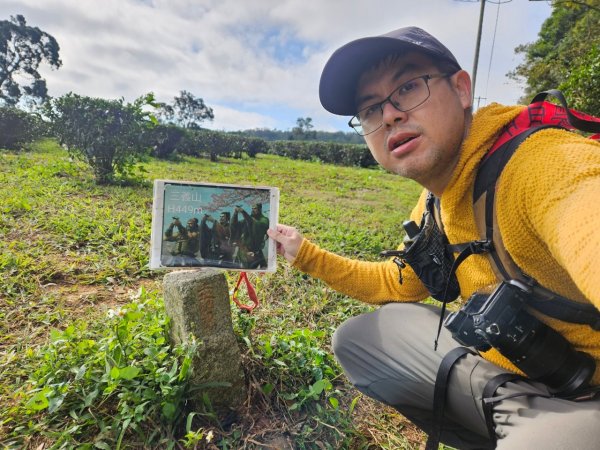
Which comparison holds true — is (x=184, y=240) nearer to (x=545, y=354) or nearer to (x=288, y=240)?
(x=288, y=240)

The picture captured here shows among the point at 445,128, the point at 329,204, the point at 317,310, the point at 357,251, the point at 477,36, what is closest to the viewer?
the point at 445,128

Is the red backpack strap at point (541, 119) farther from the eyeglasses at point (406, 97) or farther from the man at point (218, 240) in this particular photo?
the man at point (218, 240)

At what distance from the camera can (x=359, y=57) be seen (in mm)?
1354

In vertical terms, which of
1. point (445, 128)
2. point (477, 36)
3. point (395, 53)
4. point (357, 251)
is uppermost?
point (477, 36)

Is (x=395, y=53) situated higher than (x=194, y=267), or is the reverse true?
(x=395, y=53)

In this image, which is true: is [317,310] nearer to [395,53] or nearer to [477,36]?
[395,53]

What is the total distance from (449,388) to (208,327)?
1.00m

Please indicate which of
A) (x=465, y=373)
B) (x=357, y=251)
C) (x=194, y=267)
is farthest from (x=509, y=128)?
(x=357, y=251)

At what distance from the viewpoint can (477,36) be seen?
55.2 ft

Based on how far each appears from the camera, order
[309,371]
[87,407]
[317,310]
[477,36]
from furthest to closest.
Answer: [477,36]
[317,310]
[309,371]
[87,407]

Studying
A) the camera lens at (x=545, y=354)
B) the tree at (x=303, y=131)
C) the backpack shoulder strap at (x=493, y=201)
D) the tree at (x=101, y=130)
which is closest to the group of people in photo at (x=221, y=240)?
the backpack shoulder strap at (x=493, y=201)

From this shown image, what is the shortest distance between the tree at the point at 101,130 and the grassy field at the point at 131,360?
227cm

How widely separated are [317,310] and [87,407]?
1513mm

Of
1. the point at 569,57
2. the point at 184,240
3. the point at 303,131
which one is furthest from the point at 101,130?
the point at 303,131
